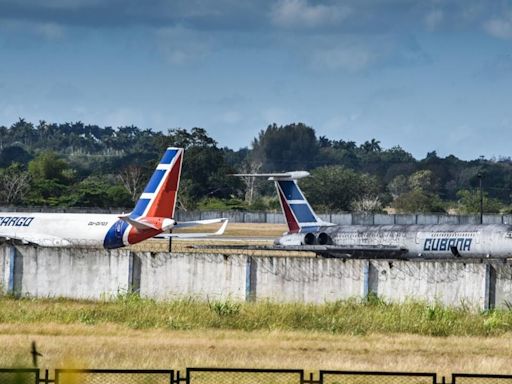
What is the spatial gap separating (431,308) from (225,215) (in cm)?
11738

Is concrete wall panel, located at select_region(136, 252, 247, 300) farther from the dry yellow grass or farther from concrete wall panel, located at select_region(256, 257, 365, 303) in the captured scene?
the dry yellow grass

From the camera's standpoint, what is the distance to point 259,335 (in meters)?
39.6

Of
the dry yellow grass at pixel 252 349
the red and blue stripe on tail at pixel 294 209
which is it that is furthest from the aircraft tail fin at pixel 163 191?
the dry yellow grass at pixel 252 349

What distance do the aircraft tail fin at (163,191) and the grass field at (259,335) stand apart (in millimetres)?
25210

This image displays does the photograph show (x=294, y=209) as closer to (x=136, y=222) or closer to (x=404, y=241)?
(x=404, y=241)

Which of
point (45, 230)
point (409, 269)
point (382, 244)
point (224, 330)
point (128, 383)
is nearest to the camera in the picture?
point (128, 383)

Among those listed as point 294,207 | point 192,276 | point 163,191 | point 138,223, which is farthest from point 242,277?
point 294,207

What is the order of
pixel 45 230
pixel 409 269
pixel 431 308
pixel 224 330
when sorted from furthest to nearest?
pixel 45 230, pixel 409 269, pixel 431 308, pixel 224 330

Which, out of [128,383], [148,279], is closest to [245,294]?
[148,279]

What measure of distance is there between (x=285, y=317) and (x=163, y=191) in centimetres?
3286

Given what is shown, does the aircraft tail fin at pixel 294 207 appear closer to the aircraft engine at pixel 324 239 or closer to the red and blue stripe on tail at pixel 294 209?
the red and blue stripe on tail at pixel 294 209

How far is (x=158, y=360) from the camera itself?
3228cm

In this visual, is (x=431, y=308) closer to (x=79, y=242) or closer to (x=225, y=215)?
(x=79, y=242)

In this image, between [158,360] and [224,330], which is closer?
[158,360]
